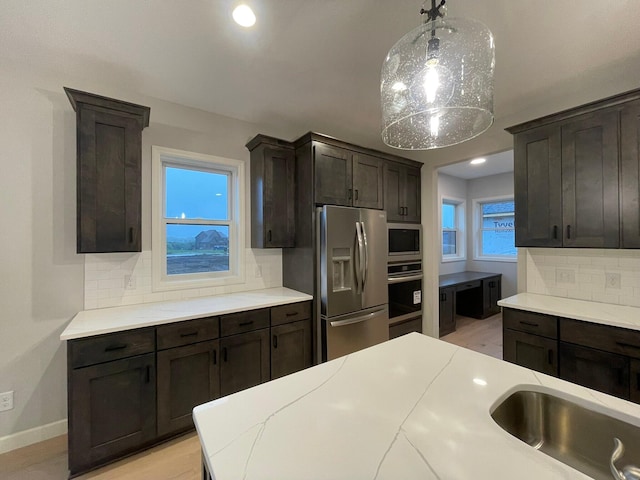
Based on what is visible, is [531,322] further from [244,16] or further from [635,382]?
[244,16]

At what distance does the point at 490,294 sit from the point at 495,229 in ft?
4.46

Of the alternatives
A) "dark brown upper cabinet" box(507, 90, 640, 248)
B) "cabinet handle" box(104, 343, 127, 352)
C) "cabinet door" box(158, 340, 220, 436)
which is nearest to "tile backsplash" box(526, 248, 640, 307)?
"dark brown upper cabinet" box(507, 90, 640, 248)

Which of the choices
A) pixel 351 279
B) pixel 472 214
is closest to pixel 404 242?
pixel 351 279

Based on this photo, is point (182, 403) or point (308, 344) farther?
point (308, 344)

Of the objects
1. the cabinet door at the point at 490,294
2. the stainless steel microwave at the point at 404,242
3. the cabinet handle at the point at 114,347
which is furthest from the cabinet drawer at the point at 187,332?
the cabinet door at the point at 490,294

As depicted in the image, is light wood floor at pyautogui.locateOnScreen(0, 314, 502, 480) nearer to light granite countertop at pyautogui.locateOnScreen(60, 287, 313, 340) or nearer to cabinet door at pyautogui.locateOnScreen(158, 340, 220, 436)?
cabinet door at pyautogui.locateOnScreen(158, 340, 220, 436)

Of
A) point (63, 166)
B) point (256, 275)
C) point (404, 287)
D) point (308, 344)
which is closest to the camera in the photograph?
point (63, 166)

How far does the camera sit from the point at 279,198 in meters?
2.77

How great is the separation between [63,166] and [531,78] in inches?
148

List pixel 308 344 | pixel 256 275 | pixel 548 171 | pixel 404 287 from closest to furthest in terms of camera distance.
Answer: pixel 548 171 → pixel 308 344 → pixel 256 275 → pixel 404 287

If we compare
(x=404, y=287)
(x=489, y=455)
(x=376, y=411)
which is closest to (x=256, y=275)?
(x=404, y=287)

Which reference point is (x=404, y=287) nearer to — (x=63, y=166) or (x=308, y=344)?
(x=308, y=344)

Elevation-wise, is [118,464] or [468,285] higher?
[468,285]

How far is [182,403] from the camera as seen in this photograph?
1.96 m
